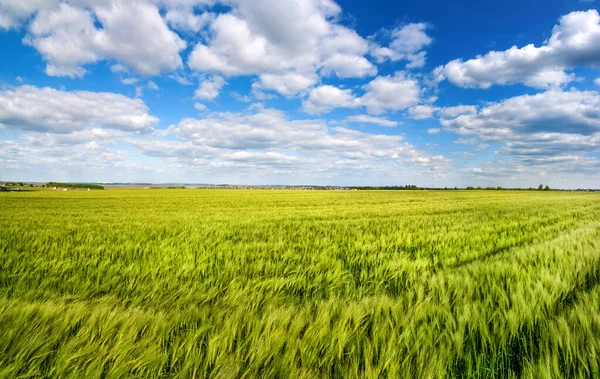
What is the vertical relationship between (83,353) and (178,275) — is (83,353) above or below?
above

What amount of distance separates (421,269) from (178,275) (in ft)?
10.5

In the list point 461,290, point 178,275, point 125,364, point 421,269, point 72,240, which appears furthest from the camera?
point 72,240

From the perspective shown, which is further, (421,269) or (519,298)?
(421,269)

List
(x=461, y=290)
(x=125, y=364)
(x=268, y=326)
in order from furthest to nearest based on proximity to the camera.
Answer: (x=461, y=290), (x=268, y=326), (x=125, y=364)

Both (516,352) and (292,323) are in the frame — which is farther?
→ (292,323)

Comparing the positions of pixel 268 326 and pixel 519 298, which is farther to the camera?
pixel 519 298

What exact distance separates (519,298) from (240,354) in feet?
7.12

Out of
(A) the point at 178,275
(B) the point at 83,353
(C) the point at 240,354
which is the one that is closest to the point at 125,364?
(B) the point at 83,353

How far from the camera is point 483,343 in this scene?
5.54 feet

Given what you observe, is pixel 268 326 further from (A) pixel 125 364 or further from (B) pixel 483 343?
(B) pixel 483 343

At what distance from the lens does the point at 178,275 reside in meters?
3.51

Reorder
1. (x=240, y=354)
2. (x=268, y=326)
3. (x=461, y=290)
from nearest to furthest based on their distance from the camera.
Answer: (x=240, y=354)
(x=268, y=326)
(x=461, y=290)

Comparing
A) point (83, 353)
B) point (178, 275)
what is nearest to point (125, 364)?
point (83, 353)

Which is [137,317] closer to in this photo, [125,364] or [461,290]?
[125,364]
